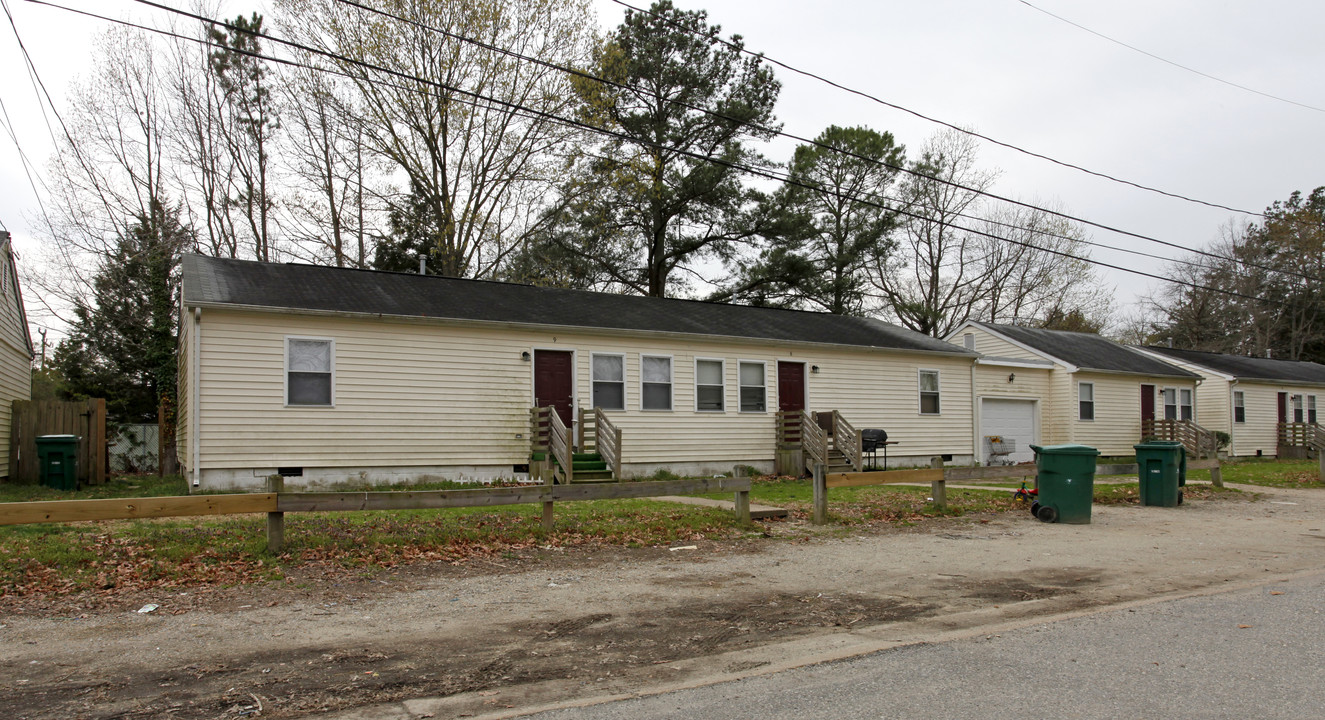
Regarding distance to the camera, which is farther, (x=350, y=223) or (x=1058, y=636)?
(x=350, y=223)

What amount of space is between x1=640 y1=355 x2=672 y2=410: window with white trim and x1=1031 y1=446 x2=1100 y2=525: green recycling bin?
8.73m

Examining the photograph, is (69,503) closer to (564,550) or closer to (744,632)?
(564,550)

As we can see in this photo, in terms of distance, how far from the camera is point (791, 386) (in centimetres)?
2128

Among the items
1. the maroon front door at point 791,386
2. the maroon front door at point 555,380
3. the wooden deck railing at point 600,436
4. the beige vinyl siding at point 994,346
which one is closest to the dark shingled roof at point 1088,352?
the beige vinyl siding at point 994,346

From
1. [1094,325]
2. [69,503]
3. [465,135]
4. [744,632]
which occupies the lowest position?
[744,632]

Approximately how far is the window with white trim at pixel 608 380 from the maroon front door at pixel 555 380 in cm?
52

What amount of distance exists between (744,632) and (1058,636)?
212 cm

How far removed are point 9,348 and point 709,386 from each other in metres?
15.3

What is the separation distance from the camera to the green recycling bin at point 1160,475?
14.9 meters

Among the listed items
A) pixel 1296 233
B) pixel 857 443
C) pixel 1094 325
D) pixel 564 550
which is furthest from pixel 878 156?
pixel 564 550

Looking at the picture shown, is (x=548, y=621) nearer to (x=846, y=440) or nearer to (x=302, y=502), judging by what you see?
(x=302, y=502)

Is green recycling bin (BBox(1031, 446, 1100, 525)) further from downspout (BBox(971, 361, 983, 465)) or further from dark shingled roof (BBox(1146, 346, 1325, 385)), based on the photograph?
dark shingled roof (BBox(1146, 346, 1325, 385))

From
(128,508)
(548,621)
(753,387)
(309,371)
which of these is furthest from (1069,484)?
(309,371)

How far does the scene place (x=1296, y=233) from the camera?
4869 cm
